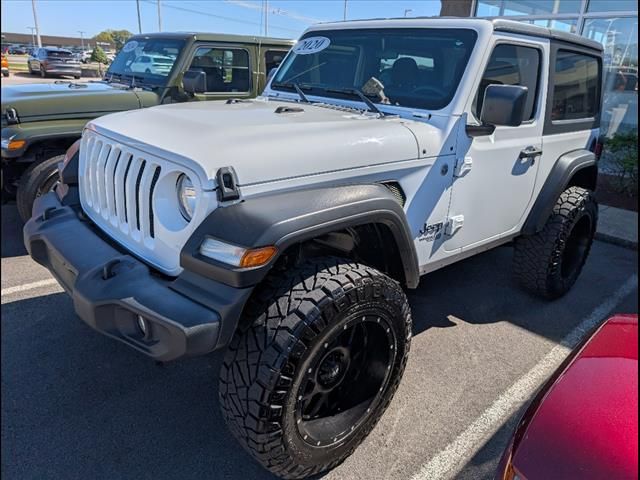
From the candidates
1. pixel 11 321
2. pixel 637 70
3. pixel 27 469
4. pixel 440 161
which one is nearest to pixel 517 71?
pixel 440 161

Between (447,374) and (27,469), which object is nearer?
(27,469)

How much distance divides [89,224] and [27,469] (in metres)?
1.16

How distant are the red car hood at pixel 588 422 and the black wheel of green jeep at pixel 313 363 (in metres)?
0.79

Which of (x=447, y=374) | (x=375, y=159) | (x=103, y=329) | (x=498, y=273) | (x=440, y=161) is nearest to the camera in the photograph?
(x=103, y=329)

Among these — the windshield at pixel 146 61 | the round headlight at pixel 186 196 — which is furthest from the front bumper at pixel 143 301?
the windshield at pixel 146 61

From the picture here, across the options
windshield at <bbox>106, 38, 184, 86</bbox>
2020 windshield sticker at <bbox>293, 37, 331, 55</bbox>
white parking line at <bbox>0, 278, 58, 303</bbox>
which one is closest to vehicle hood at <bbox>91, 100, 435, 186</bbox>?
2020 windshield sticker at <bbox>293, 37, 331, 55</bbox>

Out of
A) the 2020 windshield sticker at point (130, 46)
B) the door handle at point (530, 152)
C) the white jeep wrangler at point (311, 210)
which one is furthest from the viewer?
the 2020 windshield sticker at point (130, 46)

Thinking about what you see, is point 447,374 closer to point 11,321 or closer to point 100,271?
point 100,271

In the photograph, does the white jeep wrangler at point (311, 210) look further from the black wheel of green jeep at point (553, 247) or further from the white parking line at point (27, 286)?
the white parking line at point (27, 286)

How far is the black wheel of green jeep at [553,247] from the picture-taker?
12.6 ft

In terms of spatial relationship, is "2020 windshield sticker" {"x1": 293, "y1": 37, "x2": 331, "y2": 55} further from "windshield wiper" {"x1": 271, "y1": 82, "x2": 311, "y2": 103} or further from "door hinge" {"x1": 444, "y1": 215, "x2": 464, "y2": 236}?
"door hinge" {"x1": 444, "y1": 215, "x2": 464, "y2": 236}

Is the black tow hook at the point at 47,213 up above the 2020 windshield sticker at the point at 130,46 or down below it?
below

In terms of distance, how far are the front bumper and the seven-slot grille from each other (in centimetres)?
14

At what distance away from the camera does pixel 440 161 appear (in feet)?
9.06
